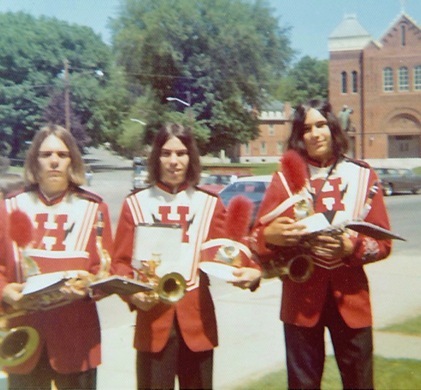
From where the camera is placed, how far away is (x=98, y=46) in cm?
1286

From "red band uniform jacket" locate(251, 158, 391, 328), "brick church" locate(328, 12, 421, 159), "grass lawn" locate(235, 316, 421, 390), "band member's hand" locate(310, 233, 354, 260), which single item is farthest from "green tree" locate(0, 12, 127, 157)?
"band member's hand" locate(310, 233, 354, 260)

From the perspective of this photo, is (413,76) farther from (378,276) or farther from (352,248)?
(352,248)

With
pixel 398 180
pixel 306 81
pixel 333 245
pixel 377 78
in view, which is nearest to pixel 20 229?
pixel 333 245

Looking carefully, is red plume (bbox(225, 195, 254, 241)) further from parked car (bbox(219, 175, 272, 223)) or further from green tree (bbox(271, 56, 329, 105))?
parked car (bbox(219, 175, 272, 223))

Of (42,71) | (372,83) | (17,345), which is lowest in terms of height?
(17,345)

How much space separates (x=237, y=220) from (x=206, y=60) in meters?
15.5

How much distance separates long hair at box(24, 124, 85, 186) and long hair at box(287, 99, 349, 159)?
908 mm

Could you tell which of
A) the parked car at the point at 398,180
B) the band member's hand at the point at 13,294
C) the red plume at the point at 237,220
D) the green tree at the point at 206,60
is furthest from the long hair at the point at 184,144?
the parked car at the point at 398,180

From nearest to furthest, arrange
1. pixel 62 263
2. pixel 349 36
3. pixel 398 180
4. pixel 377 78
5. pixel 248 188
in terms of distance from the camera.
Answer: pixel 62 263 < pixel 349 36 < pixel 377 78 < pixel 248 188 < pixel 398 180

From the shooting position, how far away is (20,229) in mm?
2830

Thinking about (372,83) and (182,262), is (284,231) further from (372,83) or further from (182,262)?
(372,83)

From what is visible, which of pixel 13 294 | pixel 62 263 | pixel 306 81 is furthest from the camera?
pixel 306 81

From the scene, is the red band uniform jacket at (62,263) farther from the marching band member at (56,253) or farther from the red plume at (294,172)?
the red plume at (294,172)

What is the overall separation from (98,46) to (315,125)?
10.4 metres
